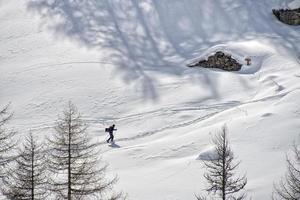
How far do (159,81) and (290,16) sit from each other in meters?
15.6

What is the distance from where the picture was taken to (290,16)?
4712cm

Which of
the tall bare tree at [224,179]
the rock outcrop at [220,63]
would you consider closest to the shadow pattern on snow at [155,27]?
the rock outcrop at [220,63]

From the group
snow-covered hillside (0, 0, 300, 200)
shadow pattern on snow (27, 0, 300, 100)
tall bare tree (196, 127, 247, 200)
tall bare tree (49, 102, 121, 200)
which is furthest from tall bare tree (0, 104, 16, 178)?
shadow pattern on snow (27, 0, 300, 100)

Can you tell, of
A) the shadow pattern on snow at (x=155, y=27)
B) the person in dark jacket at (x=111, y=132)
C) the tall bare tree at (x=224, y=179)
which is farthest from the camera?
the shadow pattern on snow at (x=155, y=27)

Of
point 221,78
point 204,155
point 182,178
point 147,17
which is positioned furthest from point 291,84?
point 147,17

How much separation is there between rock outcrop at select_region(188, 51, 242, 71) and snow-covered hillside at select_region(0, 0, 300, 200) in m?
0.64

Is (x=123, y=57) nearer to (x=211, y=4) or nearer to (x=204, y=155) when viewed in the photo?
(x=211, y=4)

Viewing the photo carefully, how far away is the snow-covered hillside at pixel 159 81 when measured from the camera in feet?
89.3

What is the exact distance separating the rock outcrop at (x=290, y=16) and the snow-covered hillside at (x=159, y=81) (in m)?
0.88

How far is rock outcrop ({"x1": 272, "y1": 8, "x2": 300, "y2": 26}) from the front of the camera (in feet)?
154

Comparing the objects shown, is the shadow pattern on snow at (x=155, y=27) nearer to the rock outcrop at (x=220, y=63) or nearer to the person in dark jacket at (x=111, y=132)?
the rock outcrop at (x=220, y=63)

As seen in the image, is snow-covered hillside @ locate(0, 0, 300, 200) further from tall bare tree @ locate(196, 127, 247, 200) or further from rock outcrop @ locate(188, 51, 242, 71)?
tall bare tree @ locate(196, 127, 247, 200)

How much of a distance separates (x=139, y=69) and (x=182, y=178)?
1638cm

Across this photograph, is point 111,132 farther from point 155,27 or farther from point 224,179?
point 155,27
